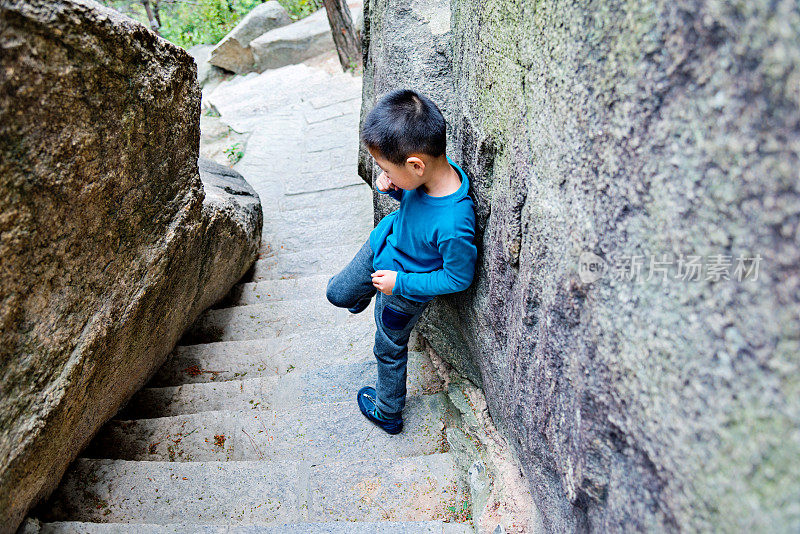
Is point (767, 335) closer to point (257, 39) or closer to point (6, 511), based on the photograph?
point (6, 511)

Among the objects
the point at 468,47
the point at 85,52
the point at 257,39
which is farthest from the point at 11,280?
the point at 257,39

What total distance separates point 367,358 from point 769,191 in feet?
6.94

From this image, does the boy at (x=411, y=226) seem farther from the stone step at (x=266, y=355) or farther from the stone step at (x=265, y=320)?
the stone step at (x=265, y=320)

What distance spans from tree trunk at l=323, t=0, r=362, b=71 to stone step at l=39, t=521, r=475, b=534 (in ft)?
22.4

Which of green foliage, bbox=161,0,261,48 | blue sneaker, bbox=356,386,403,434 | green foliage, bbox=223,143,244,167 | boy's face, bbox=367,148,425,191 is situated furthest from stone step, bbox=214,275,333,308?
green foliage, bbox=161,0,261,48

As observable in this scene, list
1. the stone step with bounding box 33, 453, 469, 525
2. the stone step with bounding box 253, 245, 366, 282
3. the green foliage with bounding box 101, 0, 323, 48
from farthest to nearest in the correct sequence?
1. the green foliage with bounding box 101, 0, 323, 48
2. the stone step with bounding box 253, 245, 366, 282
3. the stone step with bounding box 33, 453, 469, 525

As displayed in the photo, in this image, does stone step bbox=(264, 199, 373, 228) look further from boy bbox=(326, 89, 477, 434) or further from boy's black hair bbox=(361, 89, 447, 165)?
boy's black hair bbox=(361, 89, 447, 165)

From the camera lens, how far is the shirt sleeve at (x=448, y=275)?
1663 mm

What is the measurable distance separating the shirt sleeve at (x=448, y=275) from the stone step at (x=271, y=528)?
67 centimetres

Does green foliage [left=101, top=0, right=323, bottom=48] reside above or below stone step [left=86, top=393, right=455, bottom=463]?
below

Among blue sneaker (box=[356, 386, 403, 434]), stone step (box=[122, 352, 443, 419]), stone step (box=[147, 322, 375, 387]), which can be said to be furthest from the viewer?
stone step (box=[147, 322, 375, 387])

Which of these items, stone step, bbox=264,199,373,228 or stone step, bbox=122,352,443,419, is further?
stone step, bbox=264,199,373,228

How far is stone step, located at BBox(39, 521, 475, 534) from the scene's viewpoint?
4.92 feet

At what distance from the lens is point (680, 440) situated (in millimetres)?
759
